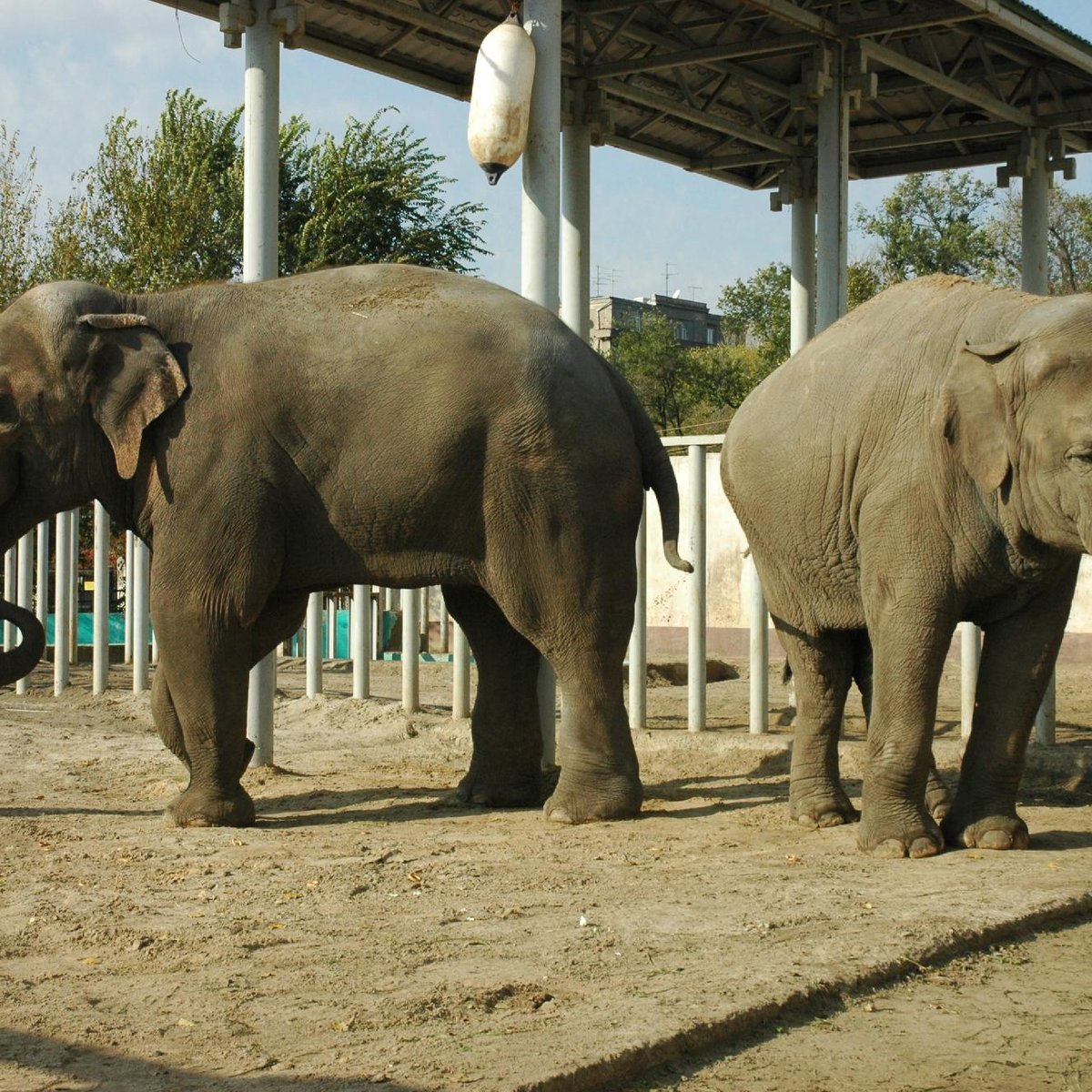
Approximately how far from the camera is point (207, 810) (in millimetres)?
6535

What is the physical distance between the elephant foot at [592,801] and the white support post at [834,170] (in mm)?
5404

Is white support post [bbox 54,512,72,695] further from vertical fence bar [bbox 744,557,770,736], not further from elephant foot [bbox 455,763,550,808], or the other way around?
elephant foot [bbox 455,763,550,808]

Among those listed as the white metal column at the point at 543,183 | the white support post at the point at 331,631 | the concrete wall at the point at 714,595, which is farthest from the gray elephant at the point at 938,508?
the concrete wall at the point at 714,595

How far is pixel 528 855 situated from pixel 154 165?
29668 mm

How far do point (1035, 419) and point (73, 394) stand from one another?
3.73 metres

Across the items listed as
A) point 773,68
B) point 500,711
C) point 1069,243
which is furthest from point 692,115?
point 1069,243

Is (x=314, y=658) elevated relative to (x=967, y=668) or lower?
lower

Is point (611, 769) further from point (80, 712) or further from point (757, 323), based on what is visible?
point (757, 323)

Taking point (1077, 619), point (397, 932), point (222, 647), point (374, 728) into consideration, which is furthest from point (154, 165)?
point (397, 932)

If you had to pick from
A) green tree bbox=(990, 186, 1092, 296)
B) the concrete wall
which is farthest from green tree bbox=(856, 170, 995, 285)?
the concrete wall

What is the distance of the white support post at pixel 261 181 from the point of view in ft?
26.4

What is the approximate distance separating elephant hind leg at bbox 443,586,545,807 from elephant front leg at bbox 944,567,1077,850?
2.07 meters

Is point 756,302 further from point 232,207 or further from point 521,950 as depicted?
point 521,950

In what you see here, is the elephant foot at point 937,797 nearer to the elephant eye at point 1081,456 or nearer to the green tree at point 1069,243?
the elephant eye at point 1081,456
